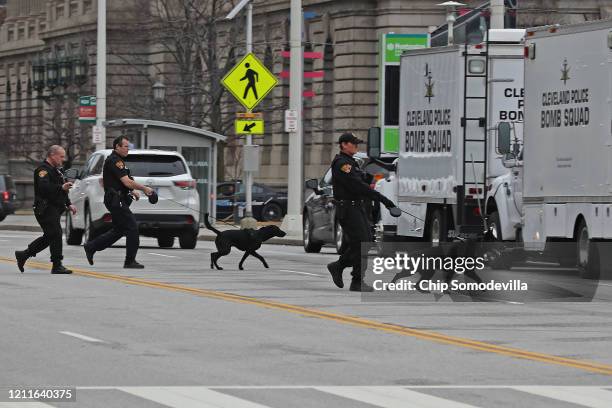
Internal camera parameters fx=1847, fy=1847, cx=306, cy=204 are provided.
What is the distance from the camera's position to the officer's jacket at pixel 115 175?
24875mm

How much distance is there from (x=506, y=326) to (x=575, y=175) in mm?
8167

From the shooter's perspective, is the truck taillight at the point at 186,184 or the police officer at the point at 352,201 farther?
the truck taillight at the point at 186,184

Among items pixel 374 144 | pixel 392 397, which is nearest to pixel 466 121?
pixel 374 144

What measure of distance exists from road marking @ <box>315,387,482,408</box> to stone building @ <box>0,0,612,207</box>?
40311mm

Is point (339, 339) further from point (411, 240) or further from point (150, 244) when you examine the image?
point (150, 244)

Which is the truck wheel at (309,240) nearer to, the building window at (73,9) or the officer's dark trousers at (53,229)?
the officer's dark trousers at (53,229)

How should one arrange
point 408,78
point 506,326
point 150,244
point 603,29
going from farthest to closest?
point 150,244
point 408,78
point 603,29
point 506,326

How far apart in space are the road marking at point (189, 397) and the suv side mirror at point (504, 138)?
14.8m

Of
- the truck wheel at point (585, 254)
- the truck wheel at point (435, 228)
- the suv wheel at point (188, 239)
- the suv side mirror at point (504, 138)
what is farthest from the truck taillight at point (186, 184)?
the truck wheel at point (585, 254)

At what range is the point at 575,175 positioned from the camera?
24125 mm

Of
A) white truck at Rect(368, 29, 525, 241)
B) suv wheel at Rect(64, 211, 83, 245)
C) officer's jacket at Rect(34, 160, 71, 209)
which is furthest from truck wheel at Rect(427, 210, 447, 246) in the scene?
suv wheel at Rect(64, 211, 83, 245)

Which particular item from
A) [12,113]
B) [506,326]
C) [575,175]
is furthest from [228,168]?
[506,326]

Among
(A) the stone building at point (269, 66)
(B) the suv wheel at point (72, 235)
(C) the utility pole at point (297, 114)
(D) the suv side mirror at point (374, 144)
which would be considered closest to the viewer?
(D) the suv side mirror at point (374, 144)

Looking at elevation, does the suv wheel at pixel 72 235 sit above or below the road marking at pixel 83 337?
below
